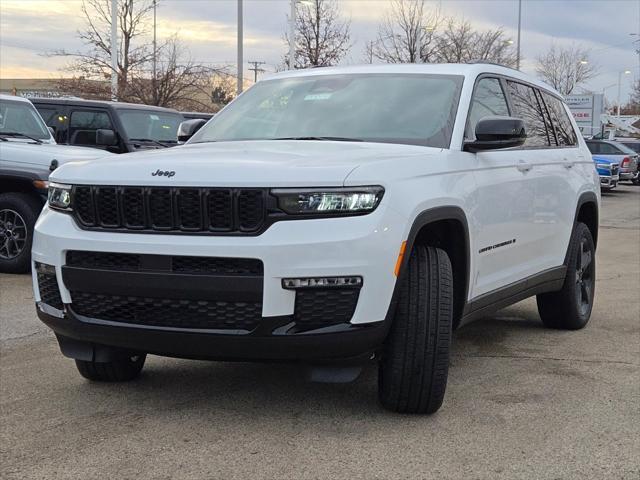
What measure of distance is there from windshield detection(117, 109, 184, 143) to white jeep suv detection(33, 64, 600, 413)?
7.57m

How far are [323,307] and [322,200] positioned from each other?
45 centimetres

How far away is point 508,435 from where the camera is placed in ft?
12.2

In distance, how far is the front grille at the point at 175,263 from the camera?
3430 mm

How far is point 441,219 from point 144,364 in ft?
6.98

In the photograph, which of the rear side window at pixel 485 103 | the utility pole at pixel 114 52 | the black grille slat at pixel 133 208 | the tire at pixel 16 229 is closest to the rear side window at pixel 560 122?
the rear side window at pixel 485 103

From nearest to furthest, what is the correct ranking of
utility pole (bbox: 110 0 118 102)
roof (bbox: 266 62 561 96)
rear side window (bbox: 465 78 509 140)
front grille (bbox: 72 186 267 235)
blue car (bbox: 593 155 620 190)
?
front grille (bbox: 72 186 267 235), rear side window (bbox: 465 78 509 140), roof (bbox: 266 62 561 96), utility pole (bbox: 110 0 118 102), blue car (bbox: 593 155 620 190)

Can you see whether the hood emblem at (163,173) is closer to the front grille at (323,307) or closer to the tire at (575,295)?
the front grille at (323,307)

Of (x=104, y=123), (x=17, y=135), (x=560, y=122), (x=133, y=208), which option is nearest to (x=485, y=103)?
(x=560, y=122)

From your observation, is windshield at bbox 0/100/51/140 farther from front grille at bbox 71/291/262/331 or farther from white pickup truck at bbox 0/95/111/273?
front grille at bbox 71/291/262/331

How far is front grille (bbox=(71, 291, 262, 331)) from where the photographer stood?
3477 mm

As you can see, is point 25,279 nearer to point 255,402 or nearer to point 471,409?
point 255,402

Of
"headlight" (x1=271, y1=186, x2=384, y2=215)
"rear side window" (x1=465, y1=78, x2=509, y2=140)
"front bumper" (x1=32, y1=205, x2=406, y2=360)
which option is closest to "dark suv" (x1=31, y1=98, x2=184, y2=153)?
"rear side window" (x1=465, y1=78, x2=509, y2=140)

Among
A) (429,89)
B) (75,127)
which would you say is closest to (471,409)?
(429,89)

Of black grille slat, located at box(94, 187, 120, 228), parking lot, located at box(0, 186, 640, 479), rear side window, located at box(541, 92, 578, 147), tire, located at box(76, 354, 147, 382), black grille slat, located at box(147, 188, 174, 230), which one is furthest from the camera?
rear side window, located at box(541, 92, 578, 147)
